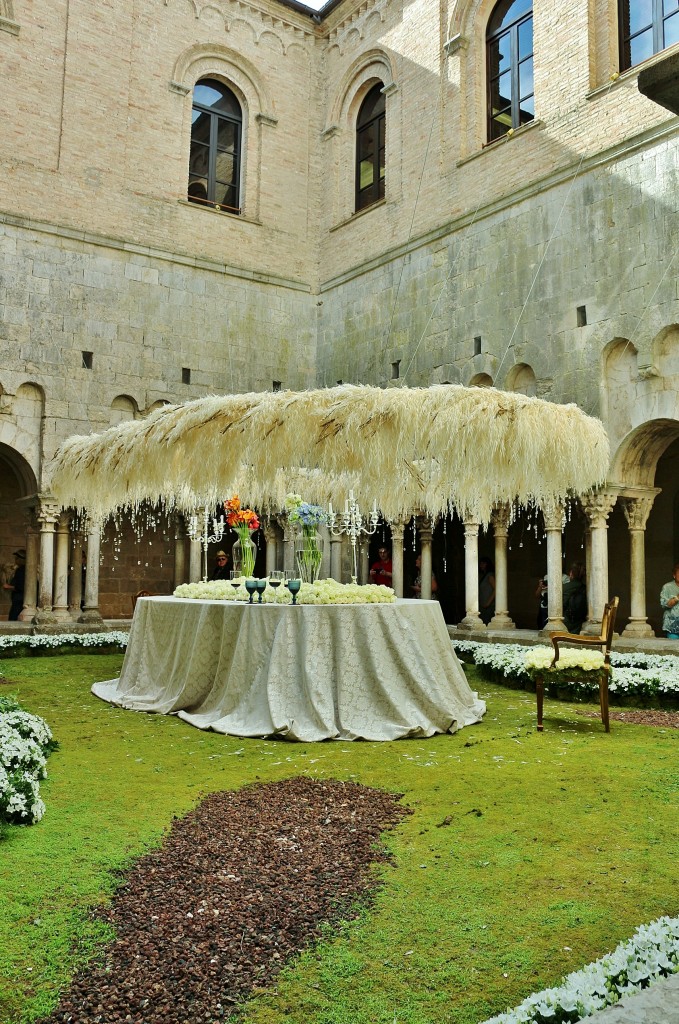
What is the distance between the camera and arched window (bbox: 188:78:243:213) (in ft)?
55.2

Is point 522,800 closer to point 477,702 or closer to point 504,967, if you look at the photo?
point 504,967

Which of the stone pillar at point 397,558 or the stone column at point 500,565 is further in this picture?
the stone pillar at point 397,558

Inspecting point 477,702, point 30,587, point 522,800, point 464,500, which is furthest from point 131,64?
point 522,800

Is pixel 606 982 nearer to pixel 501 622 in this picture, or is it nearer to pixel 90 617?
pixel 501 622

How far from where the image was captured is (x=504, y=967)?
2.66 meters

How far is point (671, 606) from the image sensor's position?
10.1m

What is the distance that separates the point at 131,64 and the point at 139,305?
4678 mm

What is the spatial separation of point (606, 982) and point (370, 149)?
1757 centimetres

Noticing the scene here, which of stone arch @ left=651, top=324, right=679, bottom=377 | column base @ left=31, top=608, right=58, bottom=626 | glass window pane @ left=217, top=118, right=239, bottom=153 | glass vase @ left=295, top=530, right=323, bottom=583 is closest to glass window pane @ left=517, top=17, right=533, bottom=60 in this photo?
stone arch @ left=651, top=324, right=679, bottom=377

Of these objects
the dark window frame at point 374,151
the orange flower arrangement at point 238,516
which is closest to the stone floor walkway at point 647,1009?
the orange flower arrangement at point 238,516

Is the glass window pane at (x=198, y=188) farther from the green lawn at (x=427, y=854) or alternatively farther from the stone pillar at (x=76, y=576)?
the green lawn at (x=427, y=854)

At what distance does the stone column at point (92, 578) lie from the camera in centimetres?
1416

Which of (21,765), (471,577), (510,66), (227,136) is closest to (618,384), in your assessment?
(471,577)

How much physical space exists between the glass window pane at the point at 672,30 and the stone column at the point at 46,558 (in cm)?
1167
